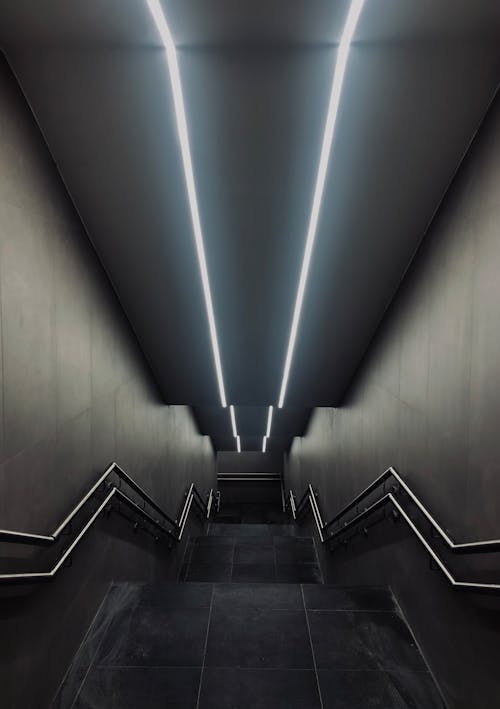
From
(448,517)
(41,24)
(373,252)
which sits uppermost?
(41,24)

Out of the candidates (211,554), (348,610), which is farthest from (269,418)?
(348,610)

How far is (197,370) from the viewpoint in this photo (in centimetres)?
575

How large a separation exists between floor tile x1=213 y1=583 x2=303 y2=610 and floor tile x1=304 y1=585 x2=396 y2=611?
0.42 feet

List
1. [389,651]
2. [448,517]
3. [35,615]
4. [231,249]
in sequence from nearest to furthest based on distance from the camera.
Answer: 1. [35,615]
2. [448,517]
3. [389,651]
4. [231,249]

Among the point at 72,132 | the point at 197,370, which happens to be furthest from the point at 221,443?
the point at 72,132

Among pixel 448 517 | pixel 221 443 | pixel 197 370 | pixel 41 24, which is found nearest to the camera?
pixel 41 24

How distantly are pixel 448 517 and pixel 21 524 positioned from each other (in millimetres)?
2695

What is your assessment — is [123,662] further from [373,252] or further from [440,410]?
[373,252]

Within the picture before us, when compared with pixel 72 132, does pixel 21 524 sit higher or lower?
lower

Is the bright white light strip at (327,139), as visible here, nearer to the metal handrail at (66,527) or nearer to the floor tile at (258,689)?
the metal handrail at (66,527)

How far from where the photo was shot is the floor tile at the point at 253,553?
6.55 m

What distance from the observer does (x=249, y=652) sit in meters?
3.08

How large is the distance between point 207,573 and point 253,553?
0.81 meters

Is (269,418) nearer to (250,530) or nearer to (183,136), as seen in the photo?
(250,530)
